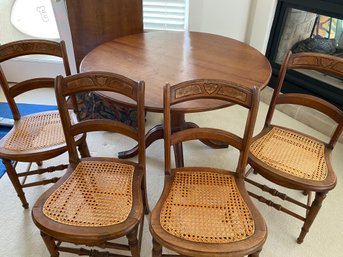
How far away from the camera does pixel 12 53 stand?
1.47 metres

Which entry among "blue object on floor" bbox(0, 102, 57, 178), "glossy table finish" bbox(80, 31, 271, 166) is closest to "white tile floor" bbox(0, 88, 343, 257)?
"glossy table finish" bbox(80, 31, 271, 166)

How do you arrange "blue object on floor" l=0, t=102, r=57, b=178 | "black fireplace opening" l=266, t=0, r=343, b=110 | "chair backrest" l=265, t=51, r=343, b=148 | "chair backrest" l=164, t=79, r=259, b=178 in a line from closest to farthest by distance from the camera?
"chair backrest" l=164, t=79, r=259, b=178 < "chair backrest" l=265, t=51, r=343, b=148 < "black fireplace opening" l=266, t=0, r=343, b=110 < "blue object on floor" l=0, t=102, r=57, b=178

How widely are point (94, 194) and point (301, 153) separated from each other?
1.08 m

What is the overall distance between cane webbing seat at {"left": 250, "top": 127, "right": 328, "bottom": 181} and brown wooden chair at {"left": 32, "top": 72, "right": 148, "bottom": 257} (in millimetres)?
664

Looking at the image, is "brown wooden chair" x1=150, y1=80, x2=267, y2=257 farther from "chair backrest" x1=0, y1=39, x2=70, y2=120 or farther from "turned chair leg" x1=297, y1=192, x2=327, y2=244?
"chair backrest" x1=0, y1=39, x2=70, y2=120

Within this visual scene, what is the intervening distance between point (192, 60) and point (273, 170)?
2.54ft

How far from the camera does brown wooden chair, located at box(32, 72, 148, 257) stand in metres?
0.99

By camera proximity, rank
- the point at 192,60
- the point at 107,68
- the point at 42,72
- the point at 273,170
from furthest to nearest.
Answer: the point at 42,72, the point at 192,60, the point at 107,68, the point at 273,170

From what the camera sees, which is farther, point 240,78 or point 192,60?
point 192,60

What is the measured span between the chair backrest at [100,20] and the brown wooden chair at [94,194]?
3.58 feet

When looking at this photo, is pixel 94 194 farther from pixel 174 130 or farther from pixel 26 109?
pixel 26 109

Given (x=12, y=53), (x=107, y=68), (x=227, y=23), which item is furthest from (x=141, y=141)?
(x=227, y=23)

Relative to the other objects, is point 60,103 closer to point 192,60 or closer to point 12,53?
point 12,53

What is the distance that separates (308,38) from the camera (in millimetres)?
2465
